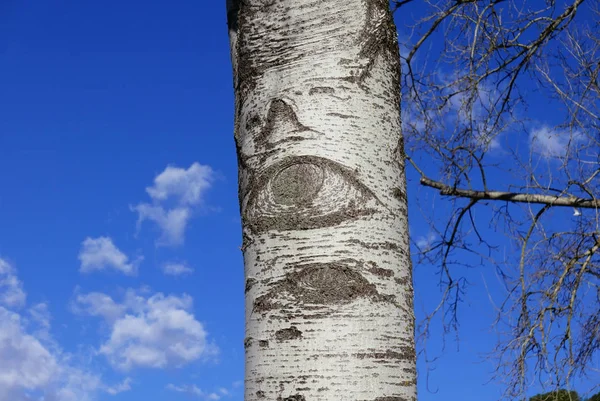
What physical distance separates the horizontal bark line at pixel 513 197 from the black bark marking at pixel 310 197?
138 inches

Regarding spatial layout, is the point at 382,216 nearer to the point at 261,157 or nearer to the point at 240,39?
the point at 261,157

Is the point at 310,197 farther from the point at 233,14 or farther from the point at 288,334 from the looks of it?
the point at 233,14

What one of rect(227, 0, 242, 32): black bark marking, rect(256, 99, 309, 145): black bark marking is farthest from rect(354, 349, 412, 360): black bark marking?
rect(227, 0, 242, 32): black bark marking

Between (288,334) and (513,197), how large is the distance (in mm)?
3836

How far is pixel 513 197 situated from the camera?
472 cm

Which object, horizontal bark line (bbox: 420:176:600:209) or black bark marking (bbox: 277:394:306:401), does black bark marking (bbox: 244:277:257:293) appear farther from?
horizontal bark line (bbox: 420:176:600:209)

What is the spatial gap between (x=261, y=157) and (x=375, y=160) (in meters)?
0.27

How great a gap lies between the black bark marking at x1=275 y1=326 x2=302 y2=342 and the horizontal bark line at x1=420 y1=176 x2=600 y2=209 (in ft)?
12.0

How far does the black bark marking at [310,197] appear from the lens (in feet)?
4.39

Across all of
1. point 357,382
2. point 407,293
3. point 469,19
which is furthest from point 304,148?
point 469,19

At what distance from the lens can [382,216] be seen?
4.54 ft

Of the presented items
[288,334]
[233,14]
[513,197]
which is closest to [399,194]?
[288,334]

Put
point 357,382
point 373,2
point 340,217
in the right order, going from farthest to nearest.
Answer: point 373,2 → point 340,217 → point 357,382

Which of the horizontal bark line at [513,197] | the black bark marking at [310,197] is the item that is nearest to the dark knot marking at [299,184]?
the black bark marking at [310,197]
